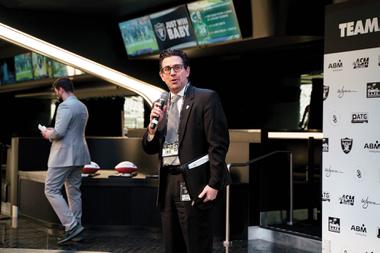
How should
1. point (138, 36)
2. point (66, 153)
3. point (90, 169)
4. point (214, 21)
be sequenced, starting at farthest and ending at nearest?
point (138, 36), point (214, 21), point (90, 169), point (66, 153)

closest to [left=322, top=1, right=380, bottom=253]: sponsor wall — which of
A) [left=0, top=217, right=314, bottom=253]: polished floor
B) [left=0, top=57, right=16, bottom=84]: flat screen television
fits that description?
[left=0, top=217, right=314, bottom=253]: polished floor

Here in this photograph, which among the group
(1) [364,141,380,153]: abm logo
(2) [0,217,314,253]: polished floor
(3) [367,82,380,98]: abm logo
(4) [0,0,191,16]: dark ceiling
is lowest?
(2) [0,217,314,253]: polished floor

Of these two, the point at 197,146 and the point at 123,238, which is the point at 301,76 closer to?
the point at 123,238

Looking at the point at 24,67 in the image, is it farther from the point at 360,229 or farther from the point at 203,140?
the point at 203,140

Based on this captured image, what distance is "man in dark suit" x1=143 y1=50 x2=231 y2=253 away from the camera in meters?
4.05

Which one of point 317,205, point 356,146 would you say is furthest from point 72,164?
point 317,205

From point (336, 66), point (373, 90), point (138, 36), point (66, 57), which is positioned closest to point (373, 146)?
point (373, 90)

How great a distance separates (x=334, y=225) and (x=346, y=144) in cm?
79

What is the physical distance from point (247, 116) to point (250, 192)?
446 cm

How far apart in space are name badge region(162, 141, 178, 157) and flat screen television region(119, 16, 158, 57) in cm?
680

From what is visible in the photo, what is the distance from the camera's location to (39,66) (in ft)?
48.4

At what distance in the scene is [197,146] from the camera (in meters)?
4.11

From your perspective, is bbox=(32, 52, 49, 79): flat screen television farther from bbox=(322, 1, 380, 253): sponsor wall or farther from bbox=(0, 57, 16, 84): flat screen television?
bbox=(322, 1, 380, 253): sponsor wall

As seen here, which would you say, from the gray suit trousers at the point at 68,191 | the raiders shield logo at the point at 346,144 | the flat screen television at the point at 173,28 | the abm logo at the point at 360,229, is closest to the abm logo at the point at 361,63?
the raiders shield logo at the point at 346,144
